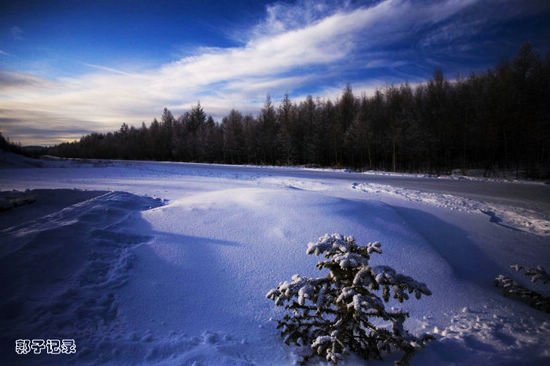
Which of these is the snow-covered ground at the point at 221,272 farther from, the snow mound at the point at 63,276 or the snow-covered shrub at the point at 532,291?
the snow-covered shrub at the point at 532,291

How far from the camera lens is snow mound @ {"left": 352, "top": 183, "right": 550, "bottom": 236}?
7.21m

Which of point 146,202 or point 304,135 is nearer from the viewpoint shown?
point 146,202

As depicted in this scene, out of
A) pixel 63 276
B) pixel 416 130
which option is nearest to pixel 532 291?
pixel 63 276

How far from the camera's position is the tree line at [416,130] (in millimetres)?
26125

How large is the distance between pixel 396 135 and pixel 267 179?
20707mm

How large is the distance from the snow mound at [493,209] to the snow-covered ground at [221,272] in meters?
0.09

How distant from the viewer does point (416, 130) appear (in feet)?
96.6

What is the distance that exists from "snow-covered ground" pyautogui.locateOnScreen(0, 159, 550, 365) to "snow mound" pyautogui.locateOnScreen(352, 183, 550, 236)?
0.09 meters

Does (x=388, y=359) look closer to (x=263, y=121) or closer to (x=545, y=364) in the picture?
(x=545, y=364)

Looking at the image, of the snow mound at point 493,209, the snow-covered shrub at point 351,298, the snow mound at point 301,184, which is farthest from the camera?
the snow mound at point 301,184

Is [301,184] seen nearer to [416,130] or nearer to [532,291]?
[532,291]

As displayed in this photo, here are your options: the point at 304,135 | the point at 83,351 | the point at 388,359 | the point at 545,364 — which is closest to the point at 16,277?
the point at 83,351

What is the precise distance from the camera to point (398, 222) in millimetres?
6402

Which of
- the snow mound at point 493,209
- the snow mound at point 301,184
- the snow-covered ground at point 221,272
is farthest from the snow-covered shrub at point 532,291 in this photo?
the snow mound at point 301,184
